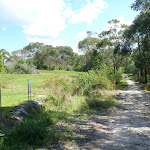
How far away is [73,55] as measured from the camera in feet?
263

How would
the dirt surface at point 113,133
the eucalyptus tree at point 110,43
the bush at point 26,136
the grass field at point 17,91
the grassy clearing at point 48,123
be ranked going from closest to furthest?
the bush at point 26,136 → the grassy clearing at point 48,123 → the dirt surface at point 113,133 → the grass field at point 17,91 → the eucalyptus tree at point 110,43

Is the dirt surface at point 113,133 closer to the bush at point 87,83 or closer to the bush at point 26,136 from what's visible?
the bush at point 26,136

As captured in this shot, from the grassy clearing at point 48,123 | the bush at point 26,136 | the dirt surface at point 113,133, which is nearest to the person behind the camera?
the bush at point 26,136

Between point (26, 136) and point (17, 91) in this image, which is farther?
point (17, 91)

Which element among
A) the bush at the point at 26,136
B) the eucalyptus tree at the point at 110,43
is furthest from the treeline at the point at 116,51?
the bush at the point at 26,136

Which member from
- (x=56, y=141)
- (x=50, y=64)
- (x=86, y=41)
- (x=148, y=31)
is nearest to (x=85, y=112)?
(x=56, y=141)

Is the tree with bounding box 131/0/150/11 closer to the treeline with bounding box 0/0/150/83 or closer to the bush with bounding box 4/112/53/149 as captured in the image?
the treeline with bounding box 0/0/150/83

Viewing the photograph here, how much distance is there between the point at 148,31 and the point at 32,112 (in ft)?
34.8

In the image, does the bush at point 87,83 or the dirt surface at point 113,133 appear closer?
the dirt surface at point 113,133

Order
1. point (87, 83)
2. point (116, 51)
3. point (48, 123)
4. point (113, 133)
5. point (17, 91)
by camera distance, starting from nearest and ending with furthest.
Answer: point (113, 133) < point (48, 123) < point (17, 91) < point (87, 83) < point (116, 51)

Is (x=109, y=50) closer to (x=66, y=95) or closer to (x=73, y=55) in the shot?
(x=66, y=95)

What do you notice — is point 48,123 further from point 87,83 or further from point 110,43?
point 110,43

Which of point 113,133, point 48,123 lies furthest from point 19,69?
point 113,133

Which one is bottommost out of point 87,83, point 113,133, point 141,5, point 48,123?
point 113,133
